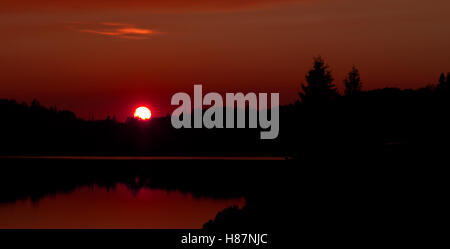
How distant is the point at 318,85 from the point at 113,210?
5391cm

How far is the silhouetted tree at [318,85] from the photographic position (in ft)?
327

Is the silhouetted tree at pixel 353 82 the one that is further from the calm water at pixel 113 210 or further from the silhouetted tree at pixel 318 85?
the calm water at pixel 113 210

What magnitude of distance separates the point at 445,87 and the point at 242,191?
63.9 metres

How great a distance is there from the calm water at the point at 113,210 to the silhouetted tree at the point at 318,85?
40.6 meters

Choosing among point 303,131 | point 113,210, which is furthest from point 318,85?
point 113,210

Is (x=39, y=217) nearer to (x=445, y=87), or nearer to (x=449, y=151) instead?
(x=449, y=151)

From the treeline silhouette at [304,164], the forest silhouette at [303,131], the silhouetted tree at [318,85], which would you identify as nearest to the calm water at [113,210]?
the treeline silhouette at [304,164]

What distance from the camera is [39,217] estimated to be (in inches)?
1945

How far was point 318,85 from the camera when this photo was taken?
10081 centimetres

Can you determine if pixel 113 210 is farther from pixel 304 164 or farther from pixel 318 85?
pixel 318 85

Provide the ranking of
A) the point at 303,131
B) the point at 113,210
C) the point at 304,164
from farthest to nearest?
1. the point at 303,131
2. the point at 113,210
3. the point at 304,164

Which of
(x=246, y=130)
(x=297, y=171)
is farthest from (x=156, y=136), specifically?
(x=297, y=171)

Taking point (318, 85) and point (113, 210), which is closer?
point (113, 210)
